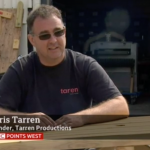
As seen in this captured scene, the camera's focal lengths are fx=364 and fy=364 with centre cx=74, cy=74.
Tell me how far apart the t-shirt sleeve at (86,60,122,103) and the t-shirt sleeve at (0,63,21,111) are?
443mm

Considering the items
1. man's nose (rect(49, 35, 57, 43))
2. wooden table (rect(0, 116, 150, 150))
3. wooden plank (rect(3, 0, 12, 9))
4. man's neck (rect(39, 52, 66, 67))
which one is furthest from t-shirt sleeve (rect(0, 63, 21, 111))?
wooden plank (rect(3, 0, 12, 9))

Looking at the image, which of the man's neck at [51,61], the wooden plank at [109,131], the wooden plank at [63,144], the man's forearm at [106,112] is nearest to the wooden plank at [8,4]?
the man's neck at [51,61]

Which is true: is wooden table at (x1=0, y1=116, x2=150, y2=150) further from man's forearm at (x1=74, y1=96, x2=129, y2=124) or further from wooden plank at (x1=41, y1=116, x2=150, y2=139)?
man's forearm at (x1=74, y1=96, x2=129, y2=124)

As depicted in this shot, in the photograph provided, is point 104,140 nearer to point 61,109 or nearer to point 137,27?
point 61,109

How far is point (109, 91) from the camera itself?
225cm

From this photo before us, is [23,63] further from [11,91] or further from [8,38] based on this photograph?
[8,38]

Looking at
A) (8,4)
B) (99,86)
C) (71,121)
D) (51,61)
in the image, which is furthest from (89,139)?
(8,4)

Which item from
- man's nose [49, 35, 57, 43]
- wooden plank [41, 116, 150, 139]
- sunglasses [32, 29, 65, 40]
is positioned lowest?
wooden plank [41, 116, 150, 139]

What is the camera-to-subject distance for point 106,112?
2.11 meters

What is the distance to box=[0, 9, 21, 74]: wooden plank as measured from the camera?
672 cm

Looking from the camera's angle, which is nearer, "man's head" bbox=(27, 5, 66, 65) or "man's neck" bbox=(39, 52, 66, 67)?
"man's head" bbox=(27, 5, 66, 65)

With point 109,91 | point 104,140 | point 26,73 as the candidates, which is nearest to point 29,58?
point 26,73

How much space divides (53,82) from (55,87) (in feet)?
0.12

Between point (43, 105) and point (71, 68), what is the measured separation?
0.30m
